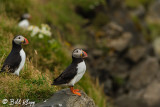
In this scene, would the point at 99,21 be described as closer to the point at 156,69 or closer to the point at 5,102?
the point at 156,69

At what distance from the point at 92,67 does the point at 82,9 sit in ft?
12.1

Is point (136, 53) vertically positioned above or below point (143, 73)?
above

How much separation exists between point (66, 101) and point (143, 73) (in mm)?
8798

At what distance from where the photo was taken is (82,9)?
45.4 feet

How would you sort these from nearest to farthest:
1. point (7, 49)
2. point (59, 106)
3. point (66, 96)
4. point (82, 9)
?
point (59, 106) → point (66, 96) → point (7, 49) → point (82, 9)

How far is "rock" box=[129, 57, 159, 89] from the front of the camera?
40.1 feet

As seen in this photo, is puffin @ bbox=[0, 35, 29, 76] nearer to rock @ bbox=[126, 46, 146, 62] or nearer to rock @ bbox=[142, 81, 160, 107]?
rock @ bbox=[142, 81, 160, 107]

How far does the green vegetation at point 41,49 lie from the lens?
4.65 meters

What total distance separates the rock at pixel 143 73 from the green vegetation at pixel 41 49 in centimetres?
297

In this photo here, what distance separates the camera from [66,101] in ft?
14.4

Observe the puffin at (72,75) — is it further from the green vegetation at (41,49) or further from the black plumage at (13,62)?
the black plumage at (13,62)

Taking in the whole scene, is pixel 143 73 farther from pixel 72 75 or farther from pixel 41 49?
pixel 72 75

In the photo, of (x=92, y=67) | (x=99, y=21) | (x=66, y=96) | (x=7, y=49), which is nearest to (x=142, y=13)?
(x=99, y=21)

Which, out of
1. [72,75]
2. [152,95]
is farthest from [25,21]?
[152,95]
